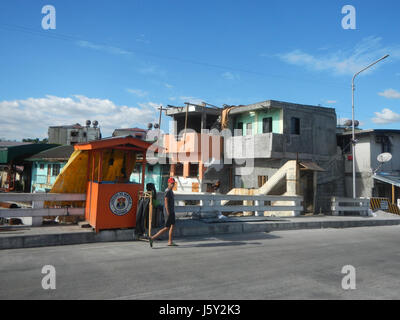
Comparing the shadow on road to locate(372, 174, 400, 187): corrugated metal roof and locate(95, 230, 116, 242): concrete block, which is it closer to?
locate(95, 230, 116, 242): concrete block

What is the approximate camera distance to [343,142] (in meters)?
26.3

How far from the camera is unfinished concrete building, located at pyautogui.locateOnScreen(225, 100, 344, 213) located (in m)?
23.2

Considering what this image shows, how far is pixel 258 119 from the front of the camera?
25.6 meters

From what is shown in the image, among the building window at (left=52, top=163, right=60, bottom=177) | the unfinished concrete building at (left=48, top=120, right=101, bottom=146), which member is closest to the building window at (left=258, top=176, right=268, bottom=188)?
the building window at (left=52, top=163, right=60, bottom=177)

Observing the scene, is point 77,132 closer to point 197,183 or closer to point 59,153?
point 59,153

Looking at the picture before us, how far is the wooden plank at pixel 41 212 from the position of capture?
881 cm

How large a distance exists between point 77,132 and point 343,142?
131ft

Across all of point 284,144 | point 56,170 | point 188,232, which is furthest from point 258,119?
point 56,170

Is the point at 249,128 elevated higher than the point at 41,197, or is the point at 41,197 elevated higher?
the point at 249,128

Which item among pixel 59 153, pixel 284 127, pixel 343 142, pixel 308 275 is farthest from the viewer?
pixel 59 153

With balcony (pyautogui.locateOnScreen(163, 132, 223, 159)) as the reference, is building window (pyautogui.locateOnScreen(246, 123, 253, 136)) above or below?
above

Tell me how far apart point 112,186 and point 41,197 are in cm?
208

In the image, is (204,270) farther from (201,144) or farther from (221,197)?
(201,144)

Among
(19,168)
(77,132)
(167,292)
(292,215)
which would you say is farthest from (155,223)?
(77,132)
